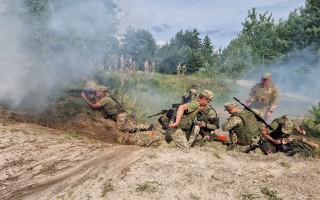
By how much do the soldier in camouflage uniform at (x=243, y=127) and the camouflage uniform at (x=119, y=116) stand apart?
8.64 feet

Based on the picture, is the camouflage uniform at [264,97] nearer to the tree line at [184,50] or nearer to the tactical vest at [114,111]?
the tactical vest at [114,111]

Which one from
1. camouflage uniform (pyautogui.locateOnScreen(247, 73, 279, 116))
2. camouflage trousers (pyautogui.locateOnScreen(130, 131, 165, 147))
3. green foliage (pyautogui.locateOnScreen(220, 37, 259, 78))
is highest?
green foliage (pyautogui.locateOnScreen(220, 37, 259, 78))

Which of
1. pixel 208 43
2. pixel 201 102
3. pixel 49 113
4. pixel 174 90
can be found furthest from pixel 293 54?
pixel 208 43

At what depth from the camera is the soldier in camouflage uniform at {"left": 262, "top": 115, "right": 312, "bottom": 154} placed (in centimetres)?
603

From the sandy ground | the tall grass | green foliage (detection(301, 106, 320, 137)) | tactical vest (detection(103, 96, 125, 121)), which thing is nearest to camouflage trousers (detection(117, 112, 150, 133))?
tactical vest (detection(103, 96, 125, 121))

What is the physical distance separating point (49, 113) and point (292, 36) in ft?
49.9

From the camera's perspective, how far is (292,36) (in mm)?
18359

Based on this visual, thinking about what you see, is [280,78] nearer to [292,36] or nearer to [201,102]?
[292,36]

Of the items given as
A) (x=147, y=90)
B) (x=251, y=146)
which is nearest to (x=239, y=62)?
(x=147, y=90)

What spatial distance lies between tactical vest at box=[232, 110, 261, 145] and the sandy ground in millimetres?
712

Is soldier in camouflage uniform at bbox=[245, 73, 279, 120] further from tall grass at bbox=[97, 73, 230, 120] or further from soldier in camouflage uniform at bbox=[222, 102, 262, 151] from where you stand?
tall grass at bbox=[97, 73, 230, 120]

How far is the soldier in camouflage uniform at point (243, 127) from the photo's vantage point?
19.4ft

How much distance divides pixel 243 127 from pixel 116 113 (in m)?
3.36

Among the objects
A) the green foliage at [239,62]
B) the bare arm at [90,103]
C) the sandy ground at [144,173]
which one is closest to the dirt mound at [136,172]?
the sandy ground at [144,173]
